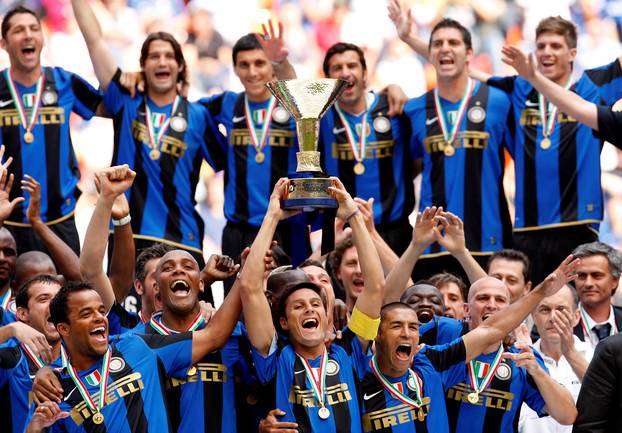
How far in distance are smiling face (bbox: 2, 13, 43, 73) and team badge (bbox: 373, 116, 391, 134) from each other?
188 cm

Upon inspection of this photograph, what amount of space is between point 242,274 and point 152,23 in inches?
191

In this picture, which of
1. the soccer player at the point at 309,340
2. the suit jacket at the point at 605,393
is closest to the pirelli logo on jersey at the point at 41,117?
the soccer player at the point at 309,340

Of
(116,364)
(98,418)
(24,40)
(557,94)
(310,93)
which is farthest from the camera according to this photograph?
(24,40)

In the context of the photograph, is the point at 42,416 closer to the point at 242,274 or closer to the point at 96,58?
the point at 242,274

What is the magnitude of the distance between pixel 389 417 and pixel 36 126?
305 centimetres

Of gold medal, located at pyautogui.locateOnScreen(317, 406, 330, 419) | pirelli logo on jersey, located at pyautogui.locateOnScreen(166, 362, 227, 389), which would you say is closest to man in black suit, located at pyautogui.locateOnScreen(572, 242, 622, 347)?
gold medal, located at pyautogui.locateOnScreen(317, 406, 330, 419)

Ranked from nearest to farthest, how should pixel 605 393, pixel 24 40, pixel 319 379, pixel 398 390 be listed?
pixel 605 393, pixel 319 379, pixel 398 390, pixel 24 40

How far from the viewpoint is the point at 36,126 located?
824 centimetres

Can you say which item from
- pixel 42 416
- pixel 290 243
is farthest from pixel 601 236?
pixel 42 416

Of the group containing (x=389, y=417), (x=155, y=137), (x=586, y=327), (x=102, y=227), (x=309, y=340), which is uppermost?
(x=155, y=137)

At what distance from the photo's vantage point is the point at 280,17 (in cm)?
1075

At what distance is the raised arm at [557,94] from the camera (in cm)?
684

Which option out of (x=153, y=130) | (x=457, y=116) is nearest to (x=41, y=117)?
(x=153, y=130)

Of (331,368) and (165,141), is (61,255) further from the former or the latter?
(331,368)
